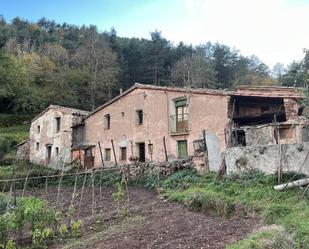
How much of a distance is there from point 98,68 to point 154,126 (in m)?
20.2

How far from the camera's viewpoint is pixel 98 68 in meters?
39.8

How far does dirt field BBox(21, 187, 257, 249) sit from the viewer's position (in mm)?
7651

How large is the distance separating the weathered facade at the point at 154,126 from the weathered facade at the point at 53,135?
2.75 feet

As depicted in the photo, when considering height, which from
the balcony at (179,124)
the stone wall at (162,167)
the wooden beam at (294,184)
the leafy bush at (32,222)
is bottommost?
the leafy bush at (32,222)

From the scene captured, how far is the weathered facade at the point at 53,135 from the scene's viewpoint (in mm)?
26109

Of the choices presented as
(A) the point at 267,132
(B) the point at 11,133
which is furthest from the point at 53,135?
(A) the point at 267,132

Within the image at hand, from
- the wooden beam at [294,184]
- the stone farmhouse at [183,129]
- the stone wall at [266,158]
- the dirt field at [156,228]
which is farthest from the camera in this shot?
the stone farmhouse at [183,129]

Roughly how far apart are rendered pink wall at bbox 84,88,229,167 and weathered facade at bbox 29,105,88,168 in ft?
4.53

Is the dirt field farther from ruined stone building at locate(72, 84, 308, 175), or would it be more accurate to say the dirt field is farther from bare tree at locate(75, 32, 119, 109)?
bare tree at locate(75, 32, 119, 109)

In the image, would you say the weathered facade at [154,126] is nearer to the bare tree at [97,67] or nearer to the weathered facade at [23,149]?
the weathered facade at [23,149]

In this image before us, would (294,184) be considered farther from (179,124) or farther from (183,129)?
(179,124)

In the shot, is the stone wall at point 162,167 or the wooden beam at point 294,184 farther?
the stone wall at point 162,167

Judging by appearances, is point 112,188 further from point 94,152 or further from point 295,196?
point 295,196

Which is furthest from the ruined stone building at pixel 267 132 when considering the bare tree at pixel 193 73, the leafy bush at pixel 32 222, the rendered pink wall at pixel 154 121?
the bare tree at pixel 193 73
